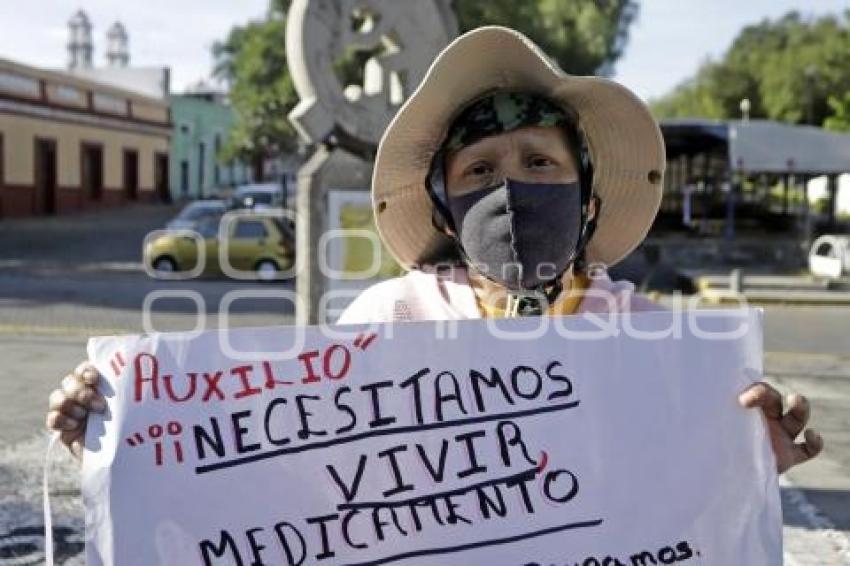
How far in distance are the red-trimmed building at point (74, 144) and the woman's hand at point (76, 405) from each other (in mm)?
33308

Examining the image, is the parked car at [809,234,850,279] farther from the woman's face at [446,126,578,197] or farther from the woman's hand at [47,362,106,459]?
the woman's hand at [47,362,106,459]

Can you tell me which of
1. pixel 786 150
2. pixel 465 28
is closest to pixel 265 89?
pixel 465 28

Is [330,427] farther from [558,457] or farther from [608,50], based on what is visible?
[608,50]

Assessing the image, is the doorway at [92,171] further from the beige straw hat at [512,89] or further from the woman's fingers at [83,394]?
the woman's fingers at [83,394]

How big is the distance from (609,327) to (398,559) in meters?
0.60

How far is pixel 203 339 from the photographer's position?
1.91m

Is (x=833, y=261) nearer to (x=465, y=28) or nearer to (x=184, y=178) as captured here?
(x=465, y=28)

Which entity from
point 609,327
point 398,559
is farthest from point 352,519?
point 609,327

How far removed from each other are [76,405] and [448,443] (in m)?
0.69

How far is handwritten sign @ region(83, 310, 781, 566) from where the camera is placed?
185 cm

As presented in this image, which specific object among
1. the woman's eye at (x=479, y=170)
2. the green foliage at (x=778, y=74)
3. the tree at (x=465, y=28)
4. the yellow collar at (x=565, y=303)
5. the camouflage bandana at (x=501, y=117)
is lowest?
the yellow collar at (x=565, y=303)

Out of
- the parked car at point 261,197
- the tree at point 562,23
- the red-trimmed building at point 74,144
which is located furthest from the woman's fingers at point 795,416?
the red-trimmed building at point 74,144

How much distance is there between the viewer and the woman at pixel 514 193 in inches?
79.4

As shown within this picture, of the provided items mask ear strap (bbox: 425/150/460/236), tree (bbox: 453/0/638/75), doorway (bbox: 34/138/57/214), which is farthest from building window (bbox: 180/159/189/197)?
mask ear strap (bbox: 425/150/460/236)
